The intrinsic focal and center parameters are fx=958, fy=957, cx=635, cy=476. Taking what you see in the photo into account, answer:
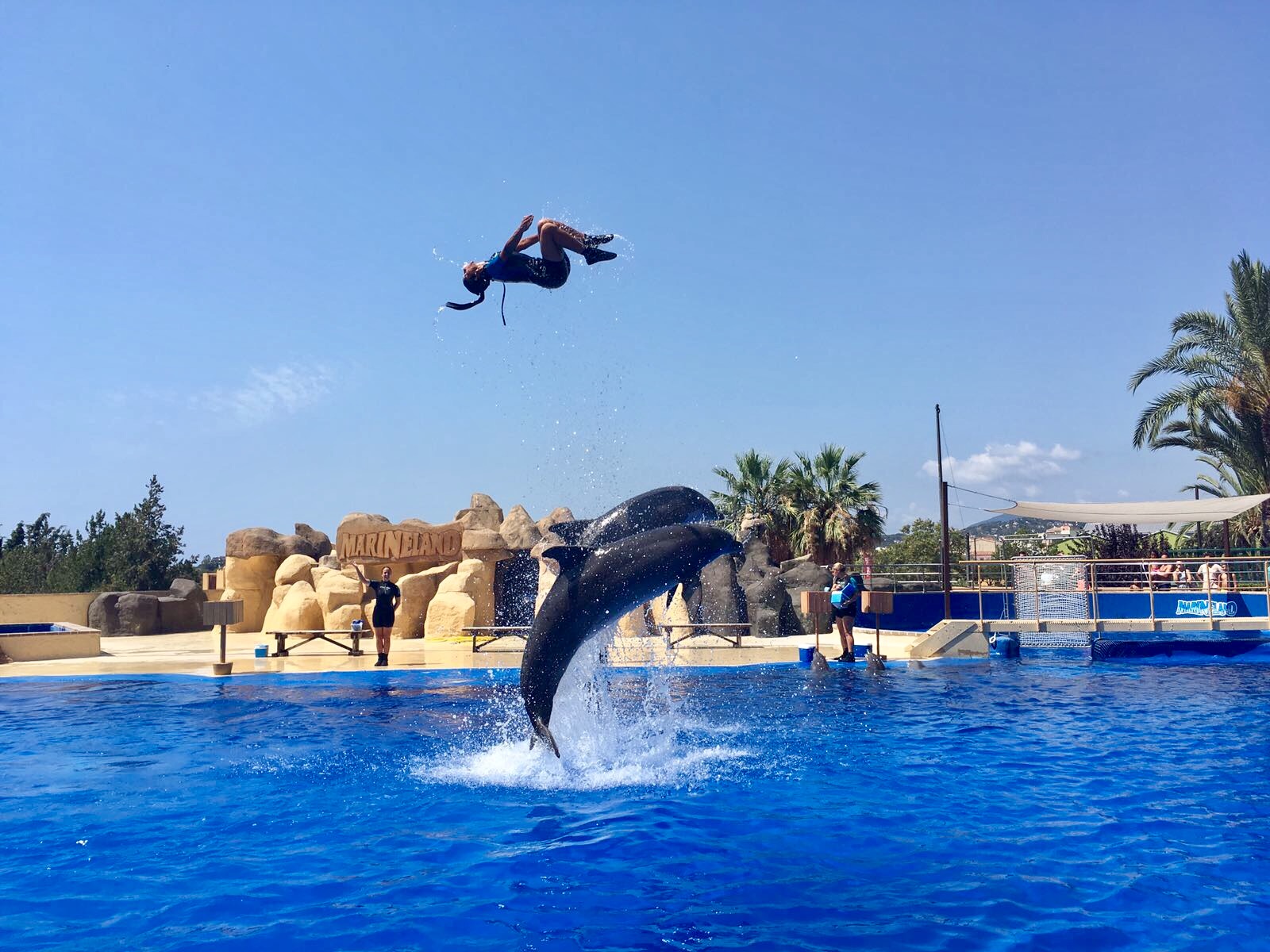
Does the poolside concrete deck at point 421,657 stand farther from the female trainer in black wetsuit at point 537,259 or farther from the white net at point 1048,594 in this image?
the female trainer in black wetsuit at point 537,259

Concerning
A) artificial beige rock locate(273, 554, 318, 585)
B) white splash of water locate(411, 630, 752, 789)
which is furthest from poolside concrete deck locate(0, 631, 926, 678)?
white splash of water locate(411, 630, 752, 789)

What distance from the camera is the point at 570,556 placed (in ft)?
22.7

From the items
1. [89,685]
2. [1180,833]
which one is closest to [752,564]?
[89,685]

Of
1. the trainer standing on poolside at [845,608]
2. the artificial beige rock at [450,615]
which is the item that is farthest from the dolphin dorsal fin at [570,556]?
the artificial beige rock at [450,615]

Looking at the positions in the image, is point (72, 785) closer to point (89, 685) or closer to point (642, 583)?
point (642, 583)

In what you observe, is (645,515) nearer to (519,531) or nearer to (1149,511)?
(519,531)

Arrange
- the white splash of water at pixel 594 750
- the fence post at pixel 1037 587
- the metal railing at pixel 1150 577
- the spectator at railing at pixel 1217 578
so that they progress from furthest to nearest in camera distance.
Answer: the spectator at railing at pixel 1217 578
the metal railing at pixel 1150 577
the fence post at pixel 1037 587
the white splash of water at pixel 594 750

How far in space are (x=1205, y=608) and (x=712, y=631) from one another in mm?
9791

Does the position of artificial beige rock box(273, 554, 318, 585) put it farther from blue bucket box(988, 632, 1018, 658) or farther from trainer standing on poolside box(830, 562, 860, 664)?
blue bucket box(988, 632, 1018, 658)

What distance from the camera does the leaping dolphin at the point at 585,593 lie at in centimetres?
684

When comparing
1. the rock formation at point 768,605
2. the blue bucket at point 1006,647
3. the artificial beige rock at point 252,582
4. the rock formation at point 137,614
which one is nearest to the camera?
the blue bucket at point 1006,647

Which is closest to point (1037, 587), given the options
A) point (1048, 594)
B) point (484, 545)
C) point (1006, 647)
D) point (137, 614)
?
point (1048, 594)

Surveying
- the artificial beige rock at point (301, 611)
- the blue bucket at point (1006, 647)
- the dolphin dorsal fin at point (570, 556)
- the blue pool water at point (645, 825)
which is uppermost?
the dolphin dorsal fin at point (570, 556)

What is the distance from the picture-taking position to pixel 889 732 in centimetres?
907
